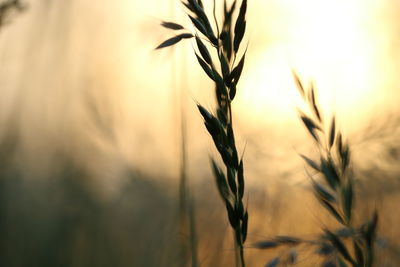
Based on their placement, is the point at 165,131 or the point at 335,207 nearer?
the point at 335,207

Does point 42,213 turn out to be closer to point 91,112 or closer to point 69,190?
point 69,190

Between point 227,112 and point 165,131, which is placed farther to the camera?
point 165,131

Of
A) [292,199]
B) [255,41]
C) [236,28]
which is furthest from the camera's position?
[255,41]

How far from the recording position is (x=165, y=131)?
0.72m

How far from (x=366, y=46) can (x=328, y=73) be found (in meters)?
0.07

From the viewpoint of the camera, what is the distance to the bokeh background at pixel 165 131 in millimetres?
602

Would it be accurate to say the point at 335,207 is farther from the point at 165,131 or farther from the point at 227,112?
the point at 165,131

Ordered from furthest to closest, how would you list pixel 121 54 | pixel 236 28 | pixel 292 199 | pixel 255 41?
1. pixel 121 54
2. pixel 255 41
3. pixel 292 199
4. pixel 236 28

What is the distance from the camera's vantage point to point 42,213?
762 millimetres

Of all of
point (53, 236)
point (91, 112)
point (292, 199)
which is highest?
point (91, 112)

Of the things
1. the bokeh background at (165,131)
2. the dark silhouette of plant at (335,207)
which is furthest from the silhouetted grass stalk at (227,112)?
the bokeh background at (165,131)

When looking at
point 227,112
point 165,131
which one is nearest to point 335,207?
point 227,112

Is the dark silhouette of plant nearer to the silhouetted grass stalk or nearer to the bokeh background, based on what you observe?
the silhouetted grass stalk

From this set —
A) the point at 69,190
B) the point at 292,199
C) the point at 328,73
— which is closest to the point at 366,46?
the point at 328,73
